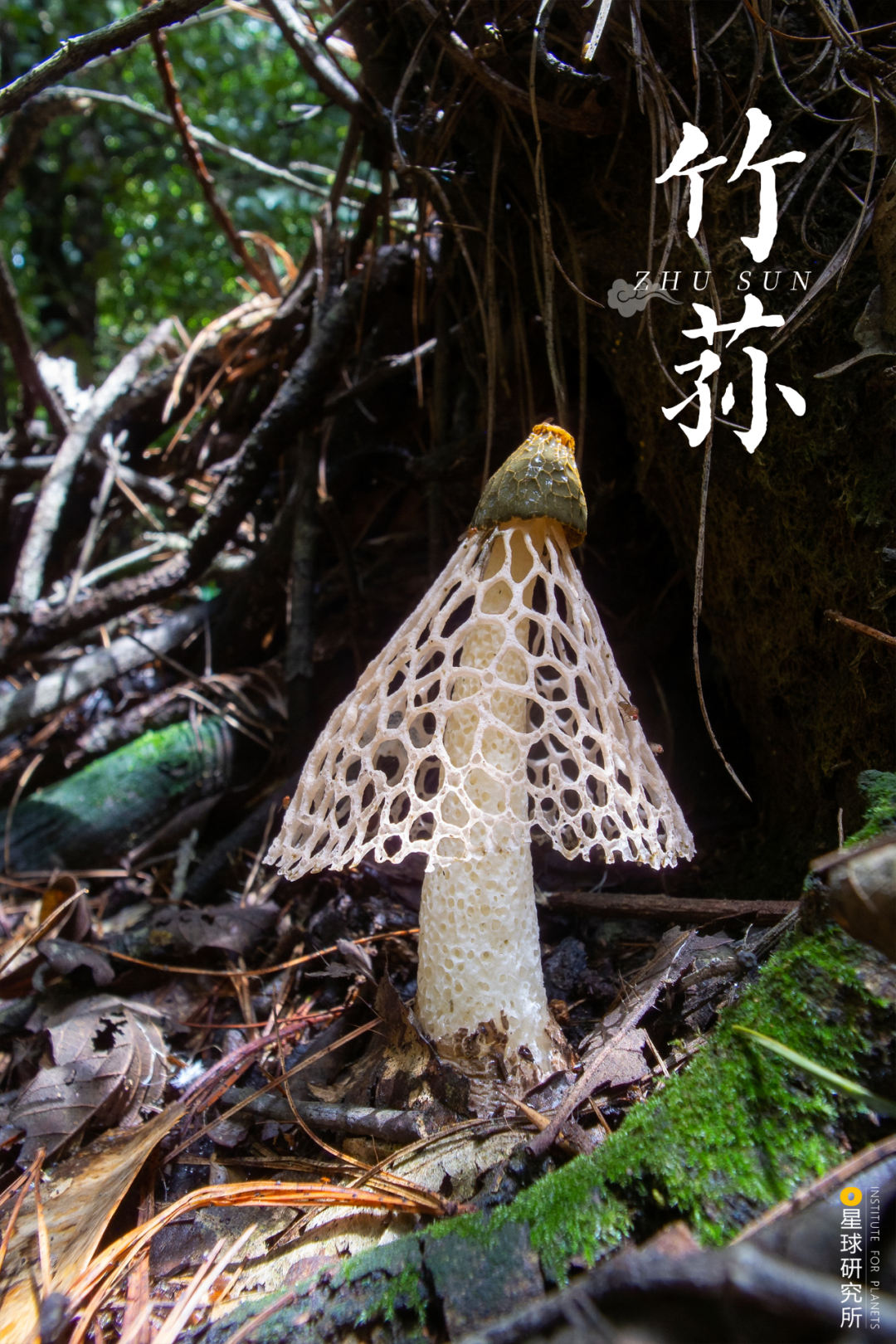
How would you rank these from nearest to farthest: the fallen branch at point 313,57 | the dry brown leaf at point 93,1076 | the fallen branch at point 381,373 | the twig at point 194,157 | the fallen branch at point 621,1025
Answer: the fallen branch at point 621,1025, the dry brown leaf at point 93,1076, the fallen branch at point 313,57, the twig at point 194,157, the fallen branch at point 381,373

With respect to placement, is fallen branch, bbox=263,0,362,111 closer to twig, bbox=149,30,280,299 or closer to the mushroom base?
Result: twig, bbox=149,30,280,299

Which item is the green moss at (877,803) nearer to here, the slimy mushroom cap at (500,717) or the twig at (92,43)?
the slimy mushroom cap at (500,717)

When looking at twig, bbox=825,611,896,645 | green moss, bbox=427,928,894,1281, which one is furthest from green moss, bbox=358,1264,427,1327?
twig, bbox=825,611,896,645

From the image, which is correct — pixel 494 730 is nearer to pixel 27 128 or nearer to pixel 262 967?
pixel 262 967

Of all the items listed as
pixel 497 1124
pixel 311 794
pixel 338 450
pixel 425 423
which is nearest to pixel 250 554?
pixel 338 450

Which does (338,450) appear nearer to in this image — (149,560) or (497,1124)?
(149,560)

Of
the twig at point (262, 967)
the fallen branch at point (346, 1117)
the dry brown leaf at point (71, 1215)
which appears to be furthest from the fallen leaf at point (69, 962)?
the fallen branch at point (346, 1117)
